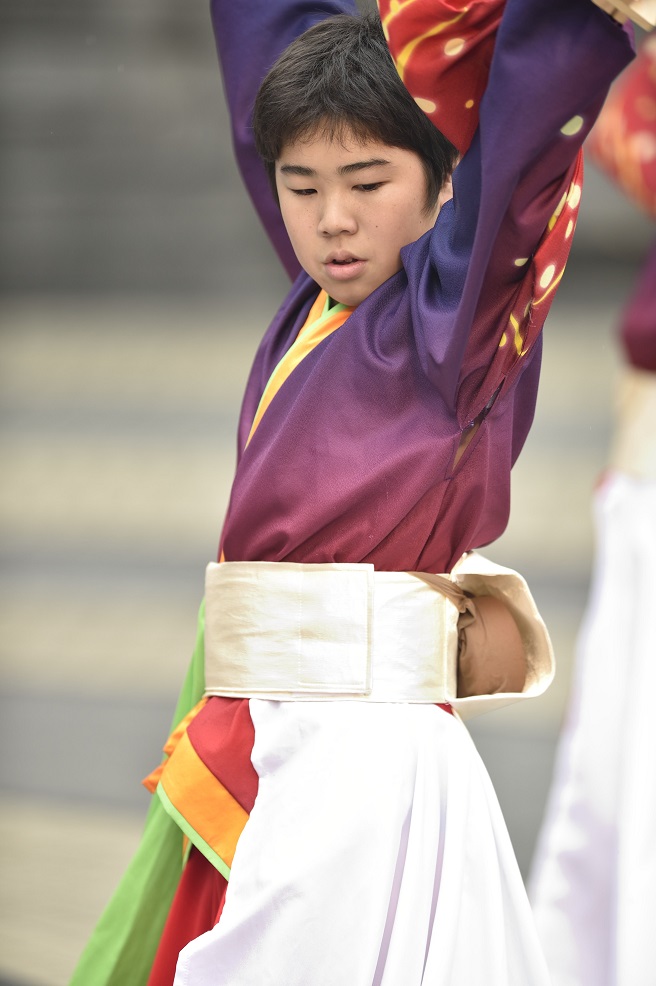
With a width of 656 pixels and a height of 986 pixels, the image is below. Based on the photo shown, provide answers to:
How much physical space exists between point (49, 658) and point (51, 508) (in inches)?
23.7

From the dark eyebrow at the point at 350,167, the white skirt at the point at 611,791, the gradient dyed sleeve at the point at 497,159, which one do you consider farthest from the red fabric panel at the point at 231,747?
→ the white skirt at the point at 611,791

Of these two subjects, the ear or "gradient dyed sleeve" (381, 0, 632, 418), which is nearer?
"gradient dyed sleeve" (381, 0, 632, 418)

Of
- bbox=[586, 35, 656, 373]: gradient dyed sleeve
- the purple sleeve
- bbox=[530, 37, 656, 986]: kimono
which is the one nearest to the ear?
the purple sleeve

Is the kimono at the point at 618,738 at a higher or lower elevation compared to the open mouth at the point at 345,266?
lower

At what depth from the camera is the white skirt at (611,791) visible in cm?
181

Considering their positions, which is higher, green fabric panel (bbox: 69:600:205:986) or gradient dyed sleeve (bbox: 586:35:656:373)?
gradient dyed sleeve (bbox: 586:35:656:373)

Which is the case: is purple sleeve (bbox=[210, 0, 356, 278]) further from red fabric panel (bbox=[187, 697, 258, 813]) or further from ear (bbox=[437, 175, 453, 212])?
red fabric panel (bbox=[187, 697, 258, 813])

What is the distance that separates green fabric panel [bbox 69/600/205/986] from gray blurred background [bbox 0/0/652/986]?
91.9 inches

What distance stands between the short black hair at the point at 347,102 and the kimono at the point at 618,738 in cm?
103

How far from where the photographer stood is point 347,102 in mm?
1116

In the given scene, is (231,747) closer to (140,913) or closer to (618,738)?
(140,913)

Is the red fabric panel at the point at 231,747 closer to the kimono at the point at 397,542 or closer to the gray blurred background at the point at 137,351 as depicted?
the kimono at the point at 397,542

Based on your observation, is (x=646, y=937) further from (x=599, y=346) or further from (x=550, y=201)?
(x=599, y=346)

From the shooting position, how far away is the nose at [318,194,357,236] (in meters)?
1.13
